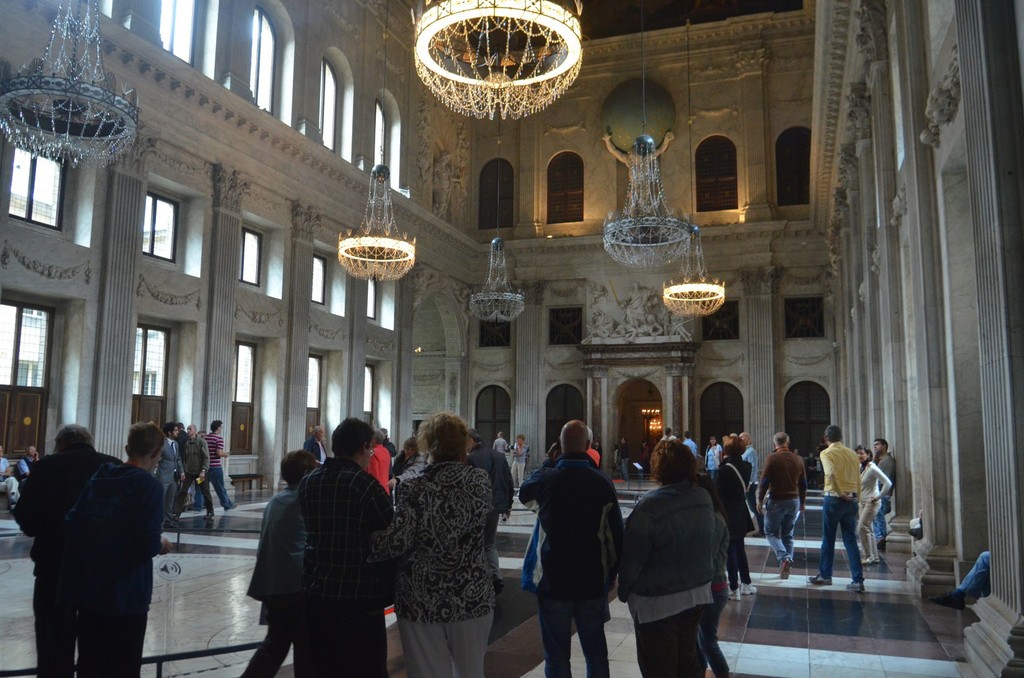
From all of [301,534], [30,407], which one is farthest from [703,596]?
[30,407]

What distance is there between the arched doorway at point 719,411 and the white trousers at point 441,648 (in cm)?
2353

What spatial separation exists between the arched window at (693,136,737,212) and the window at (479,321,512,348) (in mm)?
7977

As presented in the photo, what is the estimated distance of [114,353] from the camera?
1386 cm

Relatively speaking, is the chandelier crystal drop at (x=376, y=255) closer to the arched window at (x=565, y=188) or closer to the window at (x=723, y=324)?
the arched window at (x=565, y=188)

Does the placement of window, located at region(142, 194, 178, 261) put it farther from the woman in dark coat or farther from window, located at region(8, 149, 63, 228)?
the woman in dark coat

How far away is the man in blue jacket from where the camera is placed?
3.72m

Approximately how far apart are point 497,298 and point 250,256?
6.81 meters

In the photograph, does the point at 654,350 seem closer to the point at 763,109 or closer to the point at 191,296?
the point at 763,109

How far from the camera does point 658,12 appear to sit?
88.4 feet

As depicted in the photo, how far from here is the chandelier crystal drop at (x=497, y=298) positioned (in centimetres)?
2216

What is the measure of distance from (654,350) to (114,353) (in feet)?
55.6

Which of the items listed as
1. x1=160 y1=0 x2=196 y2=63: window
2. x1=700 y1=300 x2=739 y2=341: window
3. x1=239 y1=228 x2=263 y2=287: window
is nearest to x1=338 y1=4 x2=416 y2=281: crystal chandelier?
x1=239 y1=228 x2=263 y2=287: window

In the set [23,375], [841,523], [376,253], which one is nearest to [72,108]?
[23,375]

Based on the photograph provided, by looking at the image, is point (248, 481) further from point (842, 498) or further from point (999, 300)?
point (999, 300)
